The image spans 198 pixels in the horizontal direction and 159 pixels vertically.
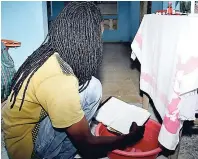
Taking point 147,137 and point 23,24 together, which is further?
point 23,24

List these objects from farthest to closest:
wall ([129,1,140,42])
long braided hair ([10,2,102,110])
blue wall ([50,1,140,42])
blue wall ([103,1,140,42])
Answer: blue wall ([103,1,140,42]), blue wall ([50,1,140,42]), wall ([129,1,140,42]), long braided hair ([10,2,102,110])

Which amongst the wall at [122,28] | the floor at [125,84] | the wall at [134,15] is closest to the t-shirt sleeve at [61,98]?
the floor at [125,84]

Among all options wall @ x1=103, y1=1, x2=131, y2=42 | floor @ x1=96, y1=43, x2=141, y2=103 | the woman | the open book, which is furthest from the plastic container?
wall @ x1=103, y1=1, x2=131, y2=42

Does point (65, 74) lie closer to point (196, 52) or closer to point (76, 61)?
point (76, 61)

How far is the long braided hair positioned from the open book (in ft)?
1.56

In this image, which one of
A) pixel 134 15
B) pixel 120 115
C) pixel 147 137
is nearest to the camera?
pixel 120 115

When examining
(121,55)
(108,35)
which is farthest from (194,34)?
(108,35)

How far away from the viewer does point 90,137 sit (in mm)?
862

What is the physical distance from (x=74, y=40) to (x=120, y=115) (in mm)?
607

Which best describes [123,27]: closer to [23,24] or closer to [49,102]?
[23,24]

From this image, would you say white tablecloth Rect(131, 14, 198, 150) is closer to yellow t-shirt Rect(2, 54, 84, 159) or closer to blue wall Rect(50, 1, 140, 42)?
yellow t-shirt Rect(2, 54, 84, 159)

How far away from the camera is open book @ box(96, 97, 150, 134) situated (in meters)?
1.25

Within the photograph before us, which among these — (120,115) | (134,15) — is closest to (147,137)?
(120,115)

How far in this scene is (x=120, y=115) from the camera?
1311 millimetres
